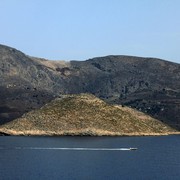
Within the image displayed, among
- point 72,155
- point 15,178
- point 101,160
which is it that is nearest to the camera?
point 15,178

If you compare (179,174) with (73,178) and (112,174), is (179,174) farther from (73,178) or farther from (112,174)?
(73,178)

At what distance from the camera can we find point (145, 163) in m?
176

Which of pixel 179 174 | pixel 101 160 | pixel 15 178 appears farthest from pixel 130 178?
pixel 101 160

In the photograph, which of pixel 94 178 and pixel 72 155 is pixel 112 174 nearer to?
pixel 94 178

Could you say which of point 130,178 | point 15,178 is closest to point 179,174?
point 130,178

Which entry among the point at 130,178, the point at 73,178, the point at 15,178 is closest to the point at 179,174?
the point at 130,178

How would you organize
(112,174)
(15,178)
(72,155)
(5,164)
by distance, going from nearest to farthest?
(15,178)
(112,174)
(5,164)
(72,155)

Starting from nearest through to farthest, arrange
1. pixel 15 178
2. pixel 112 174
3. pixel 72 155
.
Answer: pixel 15 178 < pixel 112 174 < pixel 72 155

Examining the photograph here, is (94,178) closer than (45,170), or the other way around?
(94,178)

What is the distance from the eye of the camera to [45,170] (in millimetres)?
151500

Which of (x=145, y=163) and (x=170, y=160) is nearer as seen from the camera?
(x=145, y=163)

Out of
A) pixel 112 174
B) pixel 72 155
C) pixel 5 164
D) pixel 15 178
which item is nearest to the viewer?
pixel 15 178

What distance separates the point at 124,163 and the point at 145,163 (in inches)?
289

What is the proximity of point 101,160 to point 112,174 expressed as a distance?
3583 centimetres
